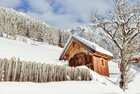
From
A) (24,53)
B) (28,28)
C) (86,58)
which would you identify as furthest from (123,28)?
(28,28)

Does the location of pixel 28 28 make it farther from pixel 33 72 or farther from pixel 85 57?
pixel 33 72

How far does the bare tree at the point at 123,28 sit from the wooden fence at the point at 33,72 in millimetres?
6393

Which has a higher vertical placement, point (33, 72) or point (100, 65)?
point (100, 65)

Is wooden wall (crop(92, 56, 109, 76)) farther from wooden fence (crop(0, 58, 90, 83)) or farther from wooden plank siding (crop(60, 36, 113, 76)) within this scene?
wooden fence (crop(0, 58, 90, 83))

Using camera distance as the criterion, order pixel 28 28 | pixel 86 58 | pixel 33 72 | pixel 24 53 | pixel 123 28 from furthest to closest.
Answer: pixel 28 28 < pixel 24 53 < pixel 86 58 < pixel 123 28 < pixel 33 72

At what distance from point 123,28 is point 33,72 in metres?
12.2

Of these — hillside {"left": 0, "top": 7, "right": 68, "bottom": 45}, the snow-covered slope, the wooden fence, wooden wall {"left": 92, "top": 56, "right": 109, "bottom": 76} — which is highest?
hillside {"left": 0, "top": 7, "right": 68, "bottom": 45}

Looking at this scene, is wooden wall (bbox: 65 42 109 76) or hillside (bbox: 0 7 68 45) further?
hillside (bbox: 0 7 68 45)

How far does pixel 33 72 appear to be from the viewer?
55.3 ft

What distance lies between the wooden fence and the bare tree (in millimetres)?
6393

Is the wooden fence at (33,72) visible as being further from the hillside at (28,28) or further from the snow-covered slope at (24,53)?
the hillside at (28,28)

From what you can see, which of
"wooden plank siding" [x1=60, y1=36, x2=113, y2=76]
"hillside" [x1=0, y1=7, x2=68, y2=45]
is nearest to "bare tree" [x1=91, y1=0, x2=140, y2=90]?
"wooden plank siding" [x1=60, y1=36, x2=113, y2=76]

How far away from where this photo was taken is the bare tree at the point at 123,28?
26.0 metres

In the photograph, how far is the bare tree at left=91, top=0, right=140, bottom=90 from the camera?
26.0 metres
